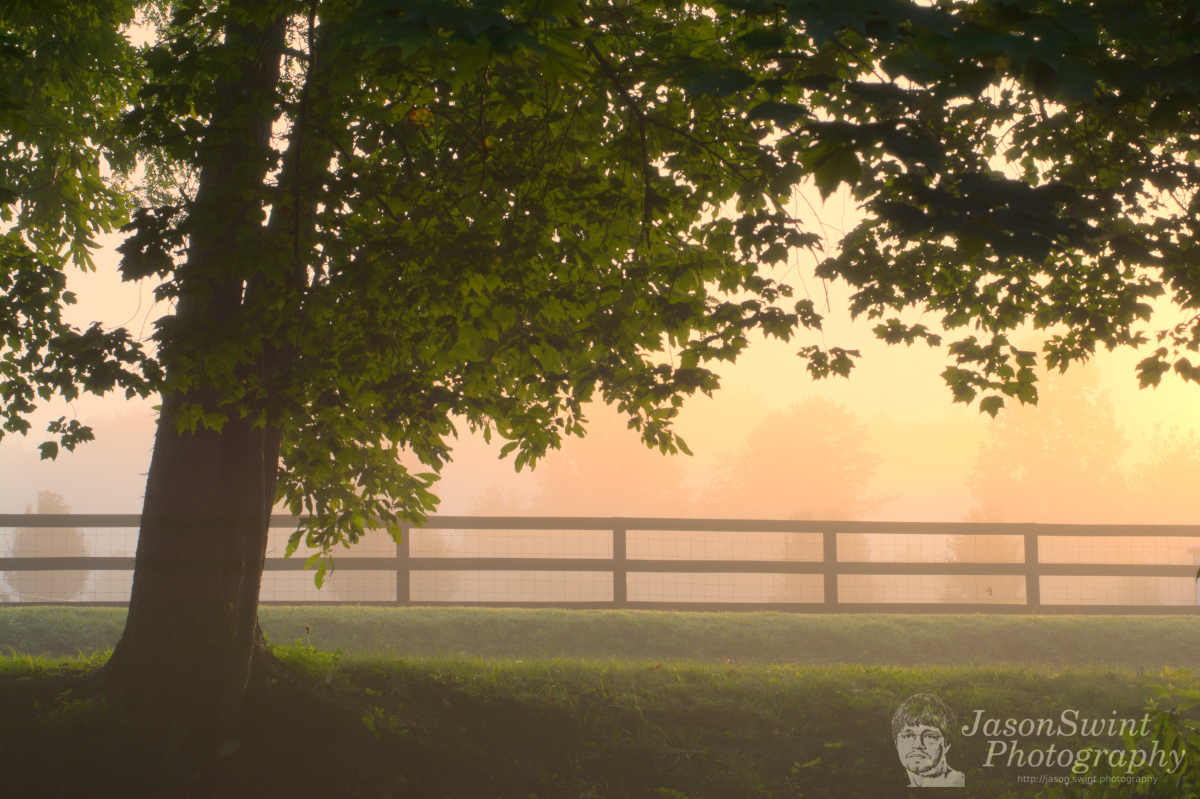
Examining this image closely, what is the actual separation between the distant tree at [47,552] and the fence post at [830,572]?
1790 centimetres

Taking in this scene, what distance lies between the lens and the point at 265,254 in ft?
12.7

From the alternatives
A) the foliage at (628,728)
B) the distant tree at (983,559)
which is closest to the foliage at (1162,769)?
the foliage at (628,728)

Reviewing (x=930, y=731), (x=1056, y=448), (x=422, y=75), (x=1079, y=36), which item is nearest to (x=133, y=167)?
(x=422, y=75)

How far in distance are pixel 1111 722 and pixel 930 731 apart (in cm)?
169

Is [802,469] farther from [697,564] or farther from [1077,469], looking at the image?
[697,564]

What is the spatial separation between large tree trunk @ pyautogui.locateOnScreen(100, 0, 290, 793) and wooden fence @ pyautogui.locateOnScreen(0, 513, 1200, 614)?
5504mm

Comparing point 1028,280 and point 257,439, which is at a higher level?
point 1028,280

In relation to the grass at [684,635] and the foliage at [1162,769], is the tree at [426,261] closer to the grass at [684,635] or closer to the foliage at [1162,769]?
the foliage at [1162,769]

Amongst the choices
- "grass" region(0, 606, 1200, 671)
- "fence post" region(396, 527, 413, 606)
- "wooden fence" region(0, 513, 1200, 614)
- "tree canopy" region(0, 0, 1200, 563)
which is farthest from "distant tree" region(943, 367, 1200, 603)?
"tree canopy" region(0, 0, 1200, 563)

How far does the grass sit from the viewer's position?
360 inches

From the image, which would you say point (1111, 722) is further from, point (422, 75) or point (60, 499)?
point (60, 499)

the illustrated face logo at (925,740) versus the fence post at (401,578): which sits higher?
the fence post at (401,578)

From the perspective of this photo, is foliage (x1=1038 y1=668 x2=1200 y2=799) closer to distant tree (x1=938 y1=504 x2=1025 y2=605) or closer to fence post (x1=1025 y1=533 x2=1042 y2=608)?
fence post (x1=1025 y1=533 x2=1042 y2=608)

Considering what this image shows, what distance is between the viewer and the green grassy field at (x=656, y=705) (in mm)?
5094
